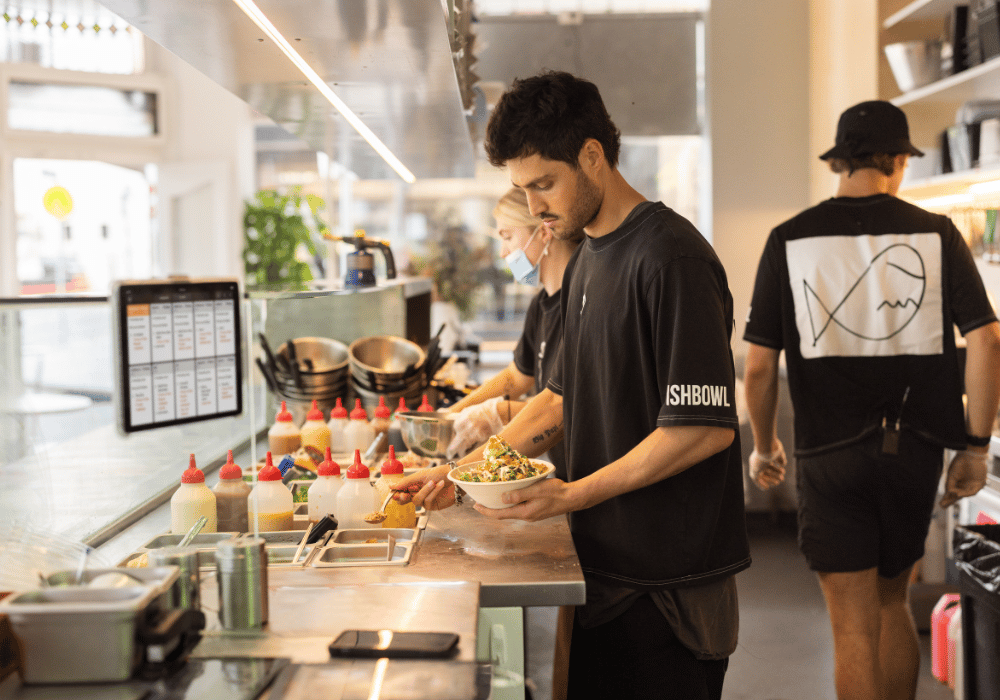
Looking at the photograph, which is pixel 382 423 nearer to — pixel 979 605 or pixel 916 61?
pixel 979 605

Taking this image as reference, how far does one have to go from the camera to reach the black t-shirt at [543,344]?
8.18 ft

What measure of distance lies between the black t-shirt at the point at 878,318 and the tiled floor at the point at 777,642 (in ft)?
3.47

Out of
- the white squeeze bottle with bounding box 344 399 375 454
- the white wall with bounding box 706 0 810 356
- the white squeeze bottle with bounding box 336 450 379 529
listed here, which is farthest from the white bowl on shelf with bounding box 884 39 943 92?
the white squeeze bottle with bounding box 336 450 379 529

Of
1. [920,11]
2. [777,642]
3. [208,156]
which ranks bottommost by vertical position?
[777,642]

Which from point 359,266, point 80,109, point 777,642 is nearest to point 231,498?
point 359,266

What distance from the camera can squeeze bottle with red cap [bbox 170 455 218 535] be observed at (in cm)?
175

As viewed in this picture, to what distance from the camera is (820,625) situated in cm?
360

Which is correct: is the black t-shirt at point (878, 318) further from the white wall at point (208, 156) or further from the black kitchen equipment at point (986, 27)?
the white wall at point (208, 156)

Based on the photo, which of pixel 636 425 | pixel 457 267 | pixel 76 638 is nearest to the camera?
pixel 76 638

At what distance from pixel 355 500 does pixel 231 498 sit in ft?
0.87

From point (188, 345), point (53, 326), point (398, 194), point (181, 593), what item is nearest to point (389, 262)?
point (53, 326)

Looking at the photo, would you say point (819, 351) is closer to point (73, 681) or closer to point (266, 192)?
point (73, 681)

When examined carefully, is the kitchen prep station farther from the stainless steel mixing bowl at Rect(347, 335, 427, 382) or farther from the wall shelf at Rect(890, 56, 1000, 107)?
the wall shelf at Rect(890, 56, 1000, 107)

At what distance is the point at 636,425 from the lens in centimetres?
171
